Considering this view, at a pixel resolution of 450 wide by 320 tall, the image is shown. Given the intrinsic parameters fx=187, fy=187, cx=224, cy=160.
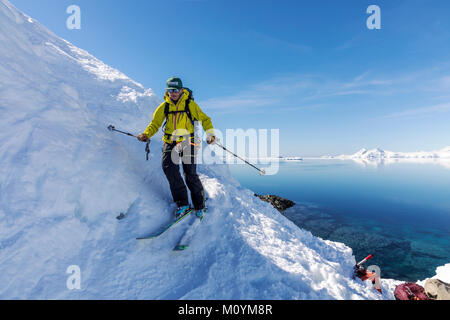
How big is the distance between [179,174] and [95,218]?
6.97 ft

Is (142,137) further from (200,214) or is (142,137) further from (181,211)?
(200,214)

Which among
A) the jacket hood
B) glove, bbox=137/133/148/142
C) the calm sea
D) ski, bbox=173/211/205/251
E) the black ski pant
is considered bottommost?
the calm sea

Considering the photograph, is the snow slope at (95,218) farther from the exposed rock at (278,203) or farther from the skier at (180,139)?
the exposed rock at (278,203)

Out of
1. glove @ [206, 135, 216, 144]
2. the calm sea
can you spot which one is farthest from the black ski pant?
the calm sea

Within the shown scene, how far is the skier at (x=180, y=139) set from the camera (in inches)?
199

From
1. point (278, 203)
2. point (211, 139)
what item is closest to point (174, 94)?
point (211, 139)

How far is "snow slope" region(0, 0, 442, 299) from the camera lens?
11.0 feet

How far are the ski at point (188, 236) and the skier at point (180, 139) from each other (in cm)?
18

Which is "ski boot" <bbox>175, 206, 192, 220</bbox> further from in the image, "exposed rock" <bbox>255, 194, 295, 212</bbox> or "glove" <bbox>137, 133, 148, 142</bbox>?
"exposed rock" <bbox>255, 194, 295, 212</bbox>

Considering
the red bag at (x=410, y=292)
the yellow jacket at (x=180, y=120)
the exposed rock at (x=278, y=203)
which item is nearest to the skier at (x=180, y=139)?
the yellow jacket at (x=180, y=120)

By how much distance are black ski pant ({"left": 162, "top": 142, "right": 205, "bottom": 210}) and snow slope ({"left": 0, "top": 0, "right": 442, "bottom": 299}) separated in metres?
0.53

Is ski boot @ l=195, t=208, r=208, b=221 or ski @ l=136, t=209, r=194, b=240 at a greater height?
ski boot @ l=195, t=208, r=208, b=221

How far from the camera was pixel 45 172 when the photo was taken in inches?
164
